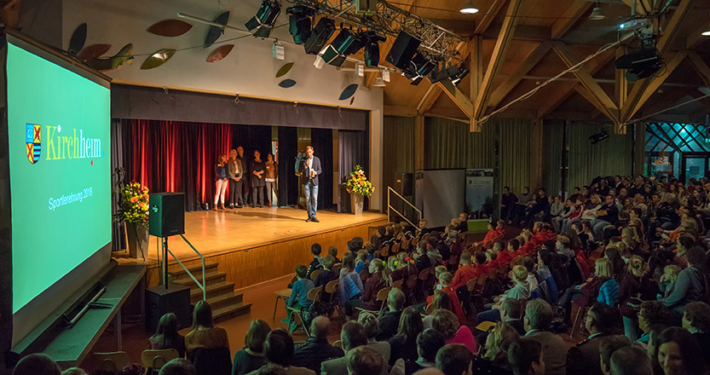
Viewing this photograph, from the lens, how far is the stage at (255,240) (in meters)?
7.71

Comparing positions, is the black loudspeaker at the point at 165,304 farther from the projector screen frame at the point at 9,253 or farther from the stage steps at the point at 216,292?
the projector screen frame at the point at 9,253

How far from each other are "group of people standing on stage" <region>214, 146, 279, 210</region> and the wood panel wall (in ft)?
11.1

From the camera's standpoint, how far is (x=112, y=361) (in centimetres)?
321

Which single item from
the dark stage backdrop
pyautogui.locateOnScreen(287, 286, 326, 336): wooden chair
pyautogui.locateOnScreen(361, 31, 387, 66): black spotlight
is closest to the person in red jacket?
pyautogui.locateOnScreen(287, 286, 326, 336): wooden chair

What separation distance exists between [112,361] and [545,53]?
11.7 meters

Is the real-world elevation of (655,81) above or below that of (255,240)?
above

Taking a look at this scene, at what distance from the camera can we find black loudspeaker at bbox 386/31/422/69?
7.08 meters

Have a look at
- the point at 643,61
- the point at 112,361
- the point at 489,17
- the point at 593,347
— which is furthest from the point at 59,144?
the point at 489,17

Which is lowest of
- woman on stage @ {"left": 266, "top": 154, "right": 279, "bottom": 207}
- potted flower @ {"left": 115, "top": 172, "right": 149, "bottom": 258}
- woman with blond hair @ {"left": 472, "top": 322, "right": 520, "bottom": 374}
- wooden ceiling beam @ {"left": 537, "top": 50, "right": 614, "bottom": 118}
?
woman with blond hair @ {"left": 472, "top": 322, "right": 520, "bottom": 374}

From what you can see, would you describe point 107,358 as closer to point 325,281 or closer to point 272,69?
point 325,281

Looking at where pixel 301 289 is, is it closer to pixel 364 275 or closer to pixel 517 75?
pixel 364 275

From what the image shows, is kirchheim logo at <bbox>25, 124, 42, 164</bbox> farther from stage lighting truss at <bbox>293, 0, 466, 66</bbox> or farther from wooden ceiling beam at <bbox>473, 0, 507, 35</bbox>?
wooden ceiling beam at <bbox>473, 0, 507, 35</bbox>

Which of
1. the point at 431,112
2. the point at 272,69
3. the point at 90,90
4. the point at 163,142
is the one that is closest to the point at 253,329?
the point at 90,90

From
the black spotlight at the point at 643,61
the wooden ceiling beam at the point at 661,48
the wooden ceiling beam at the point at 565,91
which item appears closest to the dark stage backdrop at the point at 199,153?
the wooden ceiling beam at the point at 565,91
